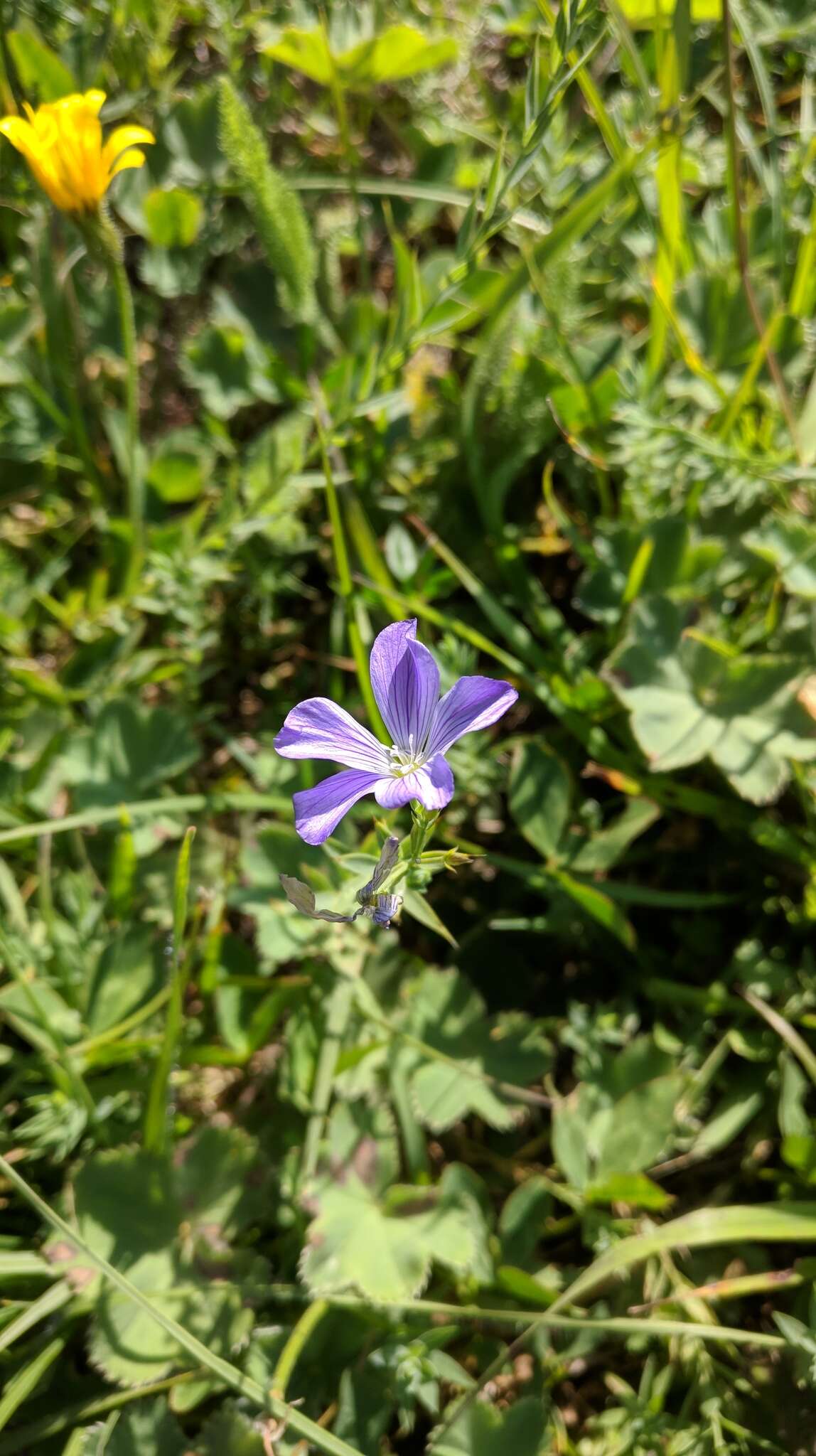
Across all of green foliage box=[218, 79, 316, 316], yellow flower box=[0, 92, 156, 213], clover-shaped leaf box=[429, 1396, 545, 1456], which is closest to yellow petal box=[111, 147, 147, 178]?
yellow flower box=[0, 92, 156, 213]

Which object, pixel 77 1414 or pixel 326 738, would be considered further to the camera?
pixel 77 1414

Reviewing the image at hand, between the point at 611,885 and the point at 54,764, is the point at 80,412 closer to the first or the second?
the point at 54,764

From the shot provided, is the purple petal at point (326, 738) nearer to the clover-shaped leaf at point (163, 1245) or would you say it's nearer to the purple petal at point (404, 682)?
the purple petal at point (404, 682)

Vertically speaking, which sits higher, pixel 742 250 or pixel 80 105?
pixel 80 105

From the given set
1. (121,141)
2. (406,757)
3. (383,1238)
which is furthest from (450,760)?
(121,141)

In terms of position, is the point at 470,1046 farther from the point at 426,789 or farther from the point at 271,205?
the point at 271,205

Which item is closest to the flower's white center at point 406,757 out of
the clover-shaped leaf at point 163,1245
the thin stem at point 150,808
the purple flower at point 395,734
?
the purple flower at point 395,734
